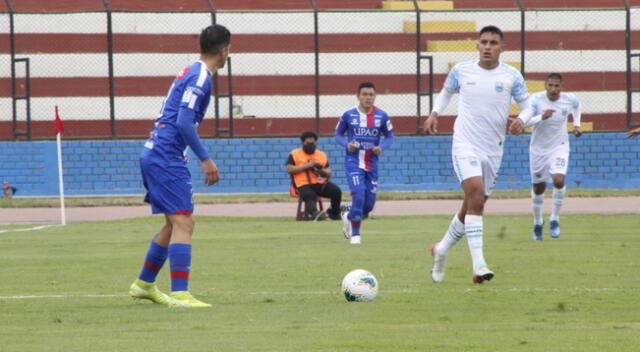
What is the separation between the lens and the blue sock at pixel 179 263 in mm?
9750

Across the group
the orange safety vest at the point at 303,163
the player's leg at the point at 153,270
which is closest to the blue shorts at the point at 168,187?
the player's leg at the point at 153,270

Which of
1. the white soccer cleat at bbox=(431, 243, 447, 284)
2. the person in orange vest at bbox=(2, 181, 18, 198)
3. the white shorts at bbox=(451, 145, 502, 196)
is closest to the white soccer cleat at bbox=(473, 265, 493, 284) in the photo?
the white soccer cleat at bbox=(431, 243, 447, 284)

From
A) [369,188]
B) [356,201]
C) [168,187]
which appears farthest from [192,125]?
[369,188]

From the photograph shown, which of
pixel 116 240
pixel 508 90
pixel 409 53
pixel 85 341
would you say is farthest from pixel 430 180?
pixel 85 341

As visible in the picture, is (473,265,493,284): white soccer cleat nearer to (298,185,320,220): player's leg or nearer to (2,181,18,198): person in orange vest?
(298,185,320,220): player's leg

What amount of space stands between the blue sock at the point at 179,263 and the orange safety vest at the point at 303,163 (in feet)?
43.7

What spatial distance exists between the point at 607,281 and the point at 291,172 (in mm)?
12213

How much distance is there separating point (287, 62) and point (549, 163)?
45.5 ft

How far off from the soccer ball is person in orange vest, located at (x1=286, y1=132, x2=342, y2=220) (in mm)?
12787

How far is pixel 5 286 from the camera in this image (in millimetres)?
11727

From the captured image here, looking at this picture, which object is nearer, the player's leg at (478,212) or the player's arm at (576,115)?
the player's leg at (478,212)

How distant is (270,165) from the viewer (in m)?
30.2

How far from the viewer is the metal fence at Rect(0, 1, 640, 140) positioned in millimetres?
30000

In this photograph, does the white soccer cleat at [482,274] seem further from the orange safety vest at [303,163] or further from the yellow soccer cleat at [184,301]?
the orange safety vest at [303,163]
